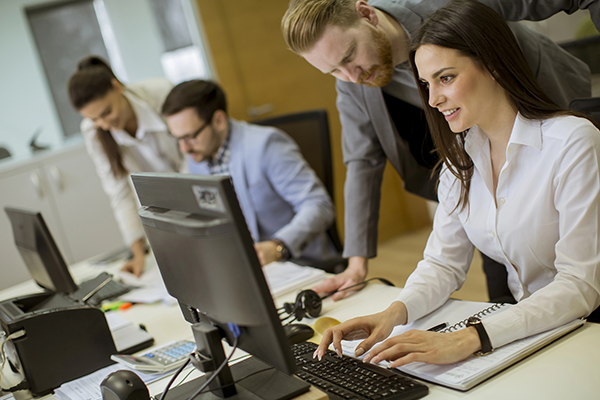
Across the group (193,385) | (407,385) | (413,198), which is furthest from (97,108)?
(413,198)

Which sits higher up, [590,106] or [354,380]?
[590,106]

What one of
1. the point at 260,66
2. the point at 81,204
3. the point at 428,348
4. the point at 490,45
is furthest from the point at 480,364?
the point at 260,66

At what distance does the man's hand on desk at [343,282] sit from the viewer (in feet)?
4.96

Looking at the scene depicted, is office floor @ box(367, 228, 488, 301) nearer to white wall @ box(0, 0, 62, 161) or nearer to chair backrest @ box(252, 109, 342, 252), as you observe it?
chair backrest @ box(252, 109, 342, 252)

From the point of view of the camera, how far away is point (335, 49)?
1.39 metres

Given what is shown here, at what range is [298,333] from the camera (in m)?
1.23

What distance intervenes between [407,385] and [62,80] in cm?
353

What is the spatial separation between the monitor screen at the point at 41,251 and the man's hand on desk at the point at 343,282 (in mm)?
805

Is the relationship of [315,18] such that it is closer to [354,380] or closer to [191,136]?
[354,380]

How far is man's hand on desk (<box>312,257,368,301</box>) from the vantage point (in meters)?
1.51

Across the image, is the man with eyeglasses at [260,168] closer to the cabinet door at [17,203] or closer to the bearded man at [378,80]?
the bearded man at [378,80]

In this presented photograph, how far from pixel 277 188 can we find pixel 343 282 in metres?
0.84

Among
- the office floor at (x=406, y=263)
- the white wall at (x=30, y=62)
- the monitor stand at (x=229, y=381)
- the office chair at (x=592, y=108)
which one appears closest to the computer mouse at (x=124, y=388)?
the monitor stand at (x=229, y=381)

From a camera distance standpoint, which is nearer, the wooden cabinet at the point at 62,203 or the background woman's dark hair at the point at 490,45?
the background woman's dark hair at the point at 490,45
